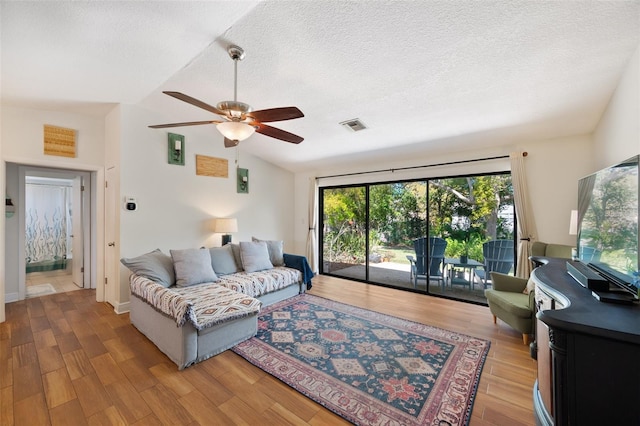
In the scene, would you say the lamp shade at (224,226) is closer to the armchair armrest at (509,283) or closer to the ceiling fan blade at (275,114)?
the ceiling fan blade at (275,114)

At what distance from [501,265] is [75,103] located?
6479mm

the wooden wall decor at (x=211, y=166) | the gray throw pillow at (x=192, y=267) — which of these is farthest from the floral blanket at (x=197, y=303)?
the wooden wall decor at (x=211, y=166)

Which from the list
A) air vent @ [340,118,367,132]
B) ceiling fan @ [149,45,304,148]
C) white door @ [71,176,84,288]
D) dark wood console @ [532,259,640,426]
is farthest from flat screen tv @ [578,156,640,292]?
white door @ [71,176,84,288]

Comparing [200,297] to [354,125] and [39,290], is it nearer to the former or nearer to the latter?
[354,125]

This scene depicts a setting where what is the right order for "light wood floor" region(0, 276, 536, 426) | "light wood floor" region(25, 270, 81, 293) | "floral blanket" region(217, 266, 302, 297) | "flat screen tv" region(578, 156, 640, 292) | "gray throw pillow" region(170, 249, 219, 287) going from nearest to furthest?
1. "flat screen tv" region(578, 156, 640, 292)
2. "light wood floor" region(0, 276, 536, 426)
3. "gray throw pillow" region(170, 249, 219, 287)
4. "floral blanket" region(217, 266, 302, 297)
5. "light wood floor" region(25, 270, 81, 293)

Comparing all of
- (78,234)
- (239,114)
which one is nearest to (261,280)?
(239,114)

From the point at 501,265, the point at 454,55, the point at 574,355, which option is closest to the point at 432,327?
the point at 501,265

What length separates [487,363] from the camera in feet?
7.57

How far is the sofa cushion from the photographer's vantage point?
8.48 feet

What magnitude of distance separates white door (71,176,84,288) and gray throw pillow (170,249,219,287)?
265 centimetres

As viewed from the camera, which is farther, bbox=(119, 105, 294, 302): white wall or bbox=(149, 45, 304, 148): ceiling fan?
bbox=(119, 105, 294, 302): white wall

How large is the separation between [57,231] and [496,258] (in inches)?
368

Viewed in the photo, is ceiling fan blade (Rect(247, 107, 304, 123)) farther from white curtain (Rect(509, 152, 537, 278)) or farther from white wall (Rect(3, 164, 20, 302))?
white wall (Rect(3, 164, 20, 302))

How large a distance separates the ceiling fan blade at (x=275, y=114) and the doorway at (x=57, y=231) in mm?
4336
